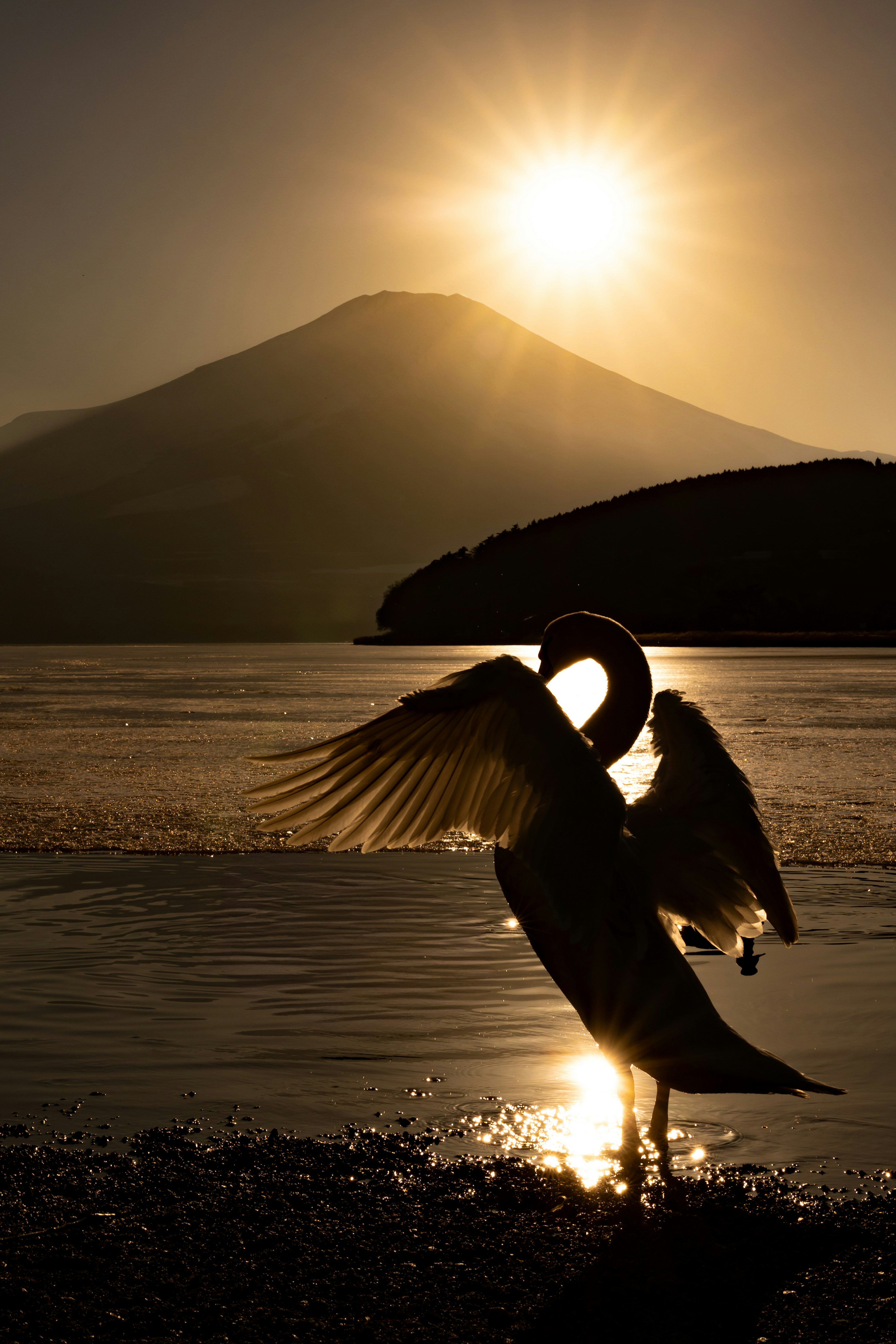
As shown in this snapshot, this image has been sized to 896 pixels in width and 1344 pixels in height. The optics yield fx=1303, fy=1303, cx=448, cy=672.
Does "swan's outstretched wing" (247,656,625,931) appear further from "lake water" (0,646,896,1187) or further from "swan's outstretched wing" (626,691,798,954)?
"lake water" (0,646,896,1187)

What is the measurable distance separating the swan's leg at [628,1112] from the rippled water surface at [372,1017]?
166 mm

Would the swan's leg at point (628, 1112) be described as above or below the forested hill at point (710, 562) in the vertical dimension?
below

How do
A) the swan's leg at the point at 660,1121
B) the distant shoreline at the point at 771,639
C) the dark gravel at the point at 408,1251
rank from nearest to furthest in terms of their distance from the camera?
the dark gravel at the point at 408,1251
the swan's leg at the point at 660,1121
the distant shoreline at the point at 771,639

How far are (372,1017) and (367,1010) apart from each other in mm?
105

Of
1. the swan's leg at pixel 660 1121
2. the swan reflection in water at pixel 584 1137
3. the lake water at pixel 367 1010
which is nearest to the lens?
the swan reflection in water at pixel 584 1137

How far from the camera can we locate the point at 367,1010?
206 inches

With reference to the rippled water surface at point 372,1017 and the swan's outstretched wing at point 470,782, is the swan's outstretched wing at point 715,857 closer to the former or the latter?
the swan's outstretched wing at point 470,782

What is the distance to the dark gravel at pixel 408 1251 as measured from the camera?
2852mm

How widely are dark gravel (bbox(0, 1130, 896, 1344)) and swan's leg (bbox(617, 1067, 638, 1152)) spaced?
0.13 meters

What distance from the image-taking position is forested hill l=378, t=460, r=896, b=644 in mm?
110625

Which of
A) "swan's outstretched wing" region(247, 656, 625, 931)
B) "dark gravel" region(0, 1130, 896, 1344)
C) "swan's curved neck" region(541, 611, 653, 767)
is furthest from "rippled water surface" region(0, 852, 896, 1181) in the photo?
"swan's curved neck" region(541, 611, 653, 767)

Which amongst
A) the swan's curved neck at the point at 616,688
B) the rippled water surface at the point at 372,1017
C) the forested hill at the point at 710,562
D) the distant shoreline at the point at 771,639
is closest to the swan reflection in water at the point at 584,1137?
the rippled water surface at the point at 372,1017

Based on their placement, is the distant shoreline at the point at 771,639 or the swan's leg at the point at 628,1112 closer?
the swan's leg at the point at 628,1112

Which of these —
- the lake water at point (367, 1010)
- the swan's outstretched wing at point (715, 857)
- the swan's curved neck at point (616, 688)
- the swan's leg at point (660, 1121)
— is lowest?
the lake water at point (367, 1010)
